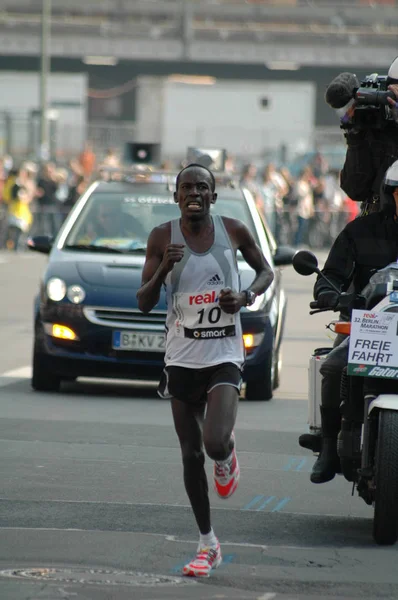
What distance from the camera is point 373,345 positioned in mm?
6652

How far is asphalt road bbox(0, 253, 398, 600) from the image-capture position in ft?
19.3

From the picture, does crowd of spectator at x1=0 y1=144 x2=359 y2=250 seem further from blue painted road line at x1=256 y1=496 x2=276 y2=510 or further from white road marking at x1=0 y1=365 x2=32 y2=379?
blue painted road line at x1=256 y1=496 x2=276 y2=510

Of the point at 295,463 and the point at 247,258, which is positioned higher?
the point at 247,258

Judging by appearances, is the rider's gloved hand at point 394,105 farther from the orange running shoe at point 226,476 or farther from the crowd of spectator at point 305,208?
the crowd of spectator at point 305,208

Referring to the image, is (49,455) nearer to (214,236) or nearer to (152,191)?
(214,236)

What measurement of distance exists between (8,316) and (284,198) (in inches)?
628

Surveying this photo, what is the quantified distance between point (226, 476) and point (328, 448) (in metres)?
0.88

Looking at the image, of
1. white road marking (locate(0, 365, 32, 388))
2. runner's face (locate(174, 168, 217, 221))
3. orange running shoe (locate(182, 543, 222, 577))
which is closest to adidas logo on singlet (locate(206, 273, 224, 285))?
runner's face (locate(174, 168, 217, 221))

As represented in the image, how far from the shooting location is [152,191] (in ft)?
43.2

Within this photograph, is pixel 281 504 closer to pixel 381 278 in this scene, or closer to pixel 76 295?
pixel 381 278

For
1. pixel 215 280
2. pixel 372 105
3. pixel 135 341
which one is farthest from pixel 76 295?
pixel 215 280

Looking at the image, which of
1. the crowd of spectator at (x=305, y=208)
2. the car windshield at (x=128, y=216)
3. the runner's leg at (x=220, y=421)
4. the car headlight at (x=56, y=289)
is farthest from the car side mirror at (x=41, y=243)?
the crowd of spectator at (x=305, y=208)

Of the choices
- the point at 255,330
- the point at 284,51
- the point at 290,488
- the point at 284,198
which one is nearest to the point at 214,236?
the point at 290,488

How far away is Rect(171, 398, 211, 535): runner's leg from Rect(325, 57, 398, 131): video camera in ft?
8.69
